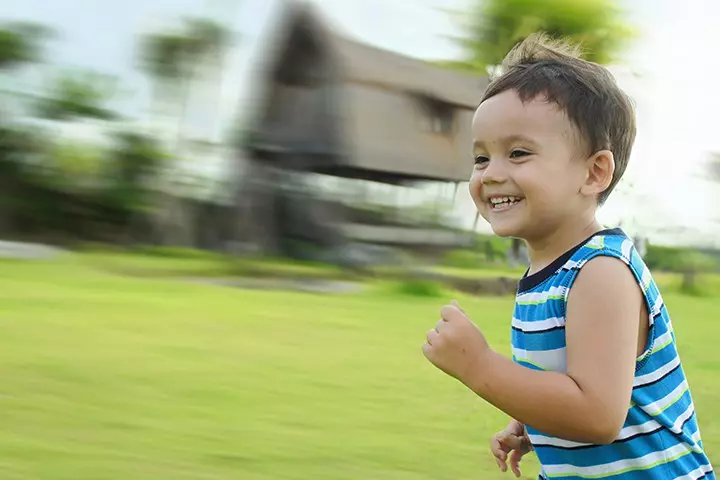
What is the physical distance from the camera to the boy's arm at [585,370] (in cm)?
123

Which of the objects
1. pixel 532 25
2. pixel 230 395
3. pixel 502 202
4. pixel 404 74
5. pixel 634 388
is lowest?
pixel 230 395

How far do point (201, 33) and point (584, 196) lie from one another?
38.3 ft

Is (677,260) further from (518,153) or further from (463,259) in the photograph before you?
(518,153)

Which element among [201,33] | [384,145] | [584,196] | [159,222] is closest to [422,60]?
[384,145]

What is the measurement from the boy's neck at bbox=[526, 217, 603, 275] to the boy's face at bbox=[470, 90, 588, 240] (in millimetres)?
18

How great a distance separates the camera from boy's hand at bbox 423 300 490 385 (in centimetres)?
129

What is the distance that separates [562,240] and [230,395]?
2254 millimetres

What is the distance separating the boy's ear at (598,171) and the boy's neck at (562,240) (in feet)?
0.18

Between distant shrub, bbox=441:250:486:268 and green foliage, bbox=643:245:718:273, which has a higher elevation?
green foliage, bbox=643:245:718:273

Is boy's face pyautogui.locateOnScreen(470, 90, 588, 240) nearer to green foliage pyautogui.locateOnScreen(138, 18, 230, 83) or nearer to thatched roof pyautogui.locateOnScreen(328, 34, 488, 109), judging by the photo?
thatched roof pyautogui.locateOnScreen(328, 34, 488, 109)

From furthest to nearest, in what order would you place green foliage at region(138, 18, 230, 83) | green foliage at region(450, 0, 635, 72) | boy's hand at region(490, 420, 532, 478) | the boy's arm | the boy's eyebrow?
green foliage at region(450, 0, 635, 72)
green foliage at region(138, 18, 230, 83)
boy's hand at region(490, 420, 532, 478)
the boy's eyebrow
the boy's arm

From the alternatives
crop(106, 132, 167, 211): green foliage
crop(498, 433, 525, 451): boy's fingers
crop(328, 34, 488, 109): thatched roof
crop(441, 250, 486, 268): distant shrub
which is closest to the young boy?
crop(498, 433, 525, 451): boy's fingers

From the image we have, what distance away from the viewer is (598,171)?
55.1 inches

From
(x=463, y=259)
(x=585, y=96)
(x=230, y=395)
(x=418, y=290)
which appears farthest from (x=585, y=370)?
(x=463, y=259)
